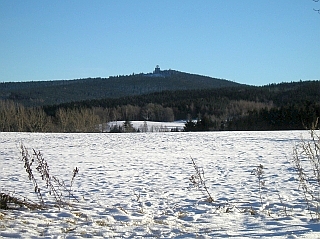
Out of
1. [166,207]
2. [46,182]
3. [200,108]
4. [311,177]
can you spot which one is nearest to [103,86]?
[200,108]

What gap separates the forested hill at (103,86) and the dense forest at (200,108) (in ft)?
49.2

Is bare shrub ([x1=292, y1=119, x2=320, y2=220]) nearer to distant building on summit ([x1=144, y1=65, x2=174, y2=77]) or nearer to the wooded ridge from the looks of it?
the wooded ridge

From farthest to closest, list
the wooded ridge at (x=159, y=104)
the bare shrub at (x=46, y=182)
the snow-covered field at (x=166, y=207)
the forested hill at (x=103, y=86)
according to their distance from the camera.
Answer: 1. the forested hill at (x=103, y=86)
2. the wooded ridge at (x=159, y=104)
3. the bare shrub at (x=46, y=182)
4. the snow-covered field at (x=166, y=207)

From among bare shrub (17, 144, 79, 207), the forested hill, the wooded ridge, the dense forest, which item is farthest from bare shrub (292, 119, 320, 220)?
the forested hill

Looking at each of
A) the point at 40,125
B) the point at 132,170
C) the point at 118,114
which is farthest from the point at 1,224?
the point at 118,114

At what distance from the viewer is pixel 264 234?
4.98 meters

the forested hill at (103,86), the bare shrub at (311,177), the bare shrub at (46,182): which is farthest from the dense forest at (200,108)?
the bare shrub at (46,182)

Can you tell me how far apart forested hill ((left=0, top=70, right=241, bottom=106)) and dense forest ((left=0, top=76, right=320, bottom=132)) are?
49.2 ft

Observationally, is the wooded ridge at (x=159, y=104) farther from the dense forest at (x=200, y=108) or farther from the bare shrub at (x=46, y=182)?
the bare shrub at (x=46, y=182)

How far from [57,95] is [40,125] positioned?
71066mm

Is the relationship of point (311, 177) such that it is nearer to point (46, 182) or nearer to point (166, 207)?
point (166, 207)

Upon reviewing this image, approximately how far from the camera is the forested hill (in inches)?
4938

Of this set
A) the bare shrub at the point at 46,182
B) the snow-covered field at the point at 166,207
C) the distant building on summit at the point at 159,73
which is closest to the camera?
the snow-covered field at the point at 166,207

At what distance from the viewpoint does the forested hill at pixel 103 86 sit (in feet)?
412
